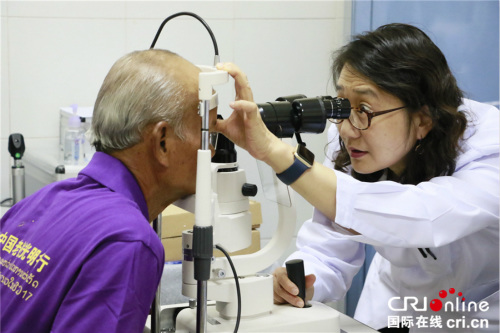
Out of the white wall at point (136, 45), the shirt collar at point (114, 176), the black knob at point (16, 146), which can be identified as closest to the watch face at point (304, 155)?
the shirt collar at point (114, 176)

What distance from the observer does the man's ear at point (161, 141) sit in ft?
3.81

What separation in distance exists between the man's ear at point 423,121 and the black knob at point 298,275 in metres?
0.47

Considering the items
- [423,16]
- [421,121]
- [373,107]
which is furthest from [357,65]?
[423,16]

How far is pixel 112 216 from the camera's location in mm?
1035

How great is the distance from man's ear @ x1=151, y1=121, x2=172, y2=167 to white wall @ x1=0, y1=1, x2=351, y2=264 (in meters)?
1.89

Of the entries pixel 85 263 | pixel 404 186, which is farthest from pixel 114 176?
pixel 404 186

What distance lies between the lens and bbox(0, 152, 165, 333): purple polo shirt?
0.97m

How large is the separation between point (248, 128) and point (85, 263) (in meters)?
0.43

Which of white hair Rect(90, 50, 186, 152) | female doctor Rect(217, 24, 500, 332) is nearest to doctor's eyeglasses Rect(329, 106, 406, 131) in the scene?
female doctor Rect(217, 24, 500, 332)

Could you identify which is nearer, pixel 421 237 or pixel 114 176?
pixel 114 176

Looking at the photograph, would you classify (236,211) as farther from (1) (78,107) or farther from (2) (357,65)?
(1) (78,107)

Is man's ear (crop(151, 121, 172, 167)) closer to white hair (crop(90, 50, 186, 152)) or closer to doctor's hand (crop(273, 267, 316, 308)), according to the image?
white hair (crop(90, 50, 186, 152))

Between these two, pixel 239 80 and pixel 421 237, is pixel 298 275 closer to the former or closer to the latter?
pixel 421 237

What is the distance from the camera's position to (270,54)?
127 inches
